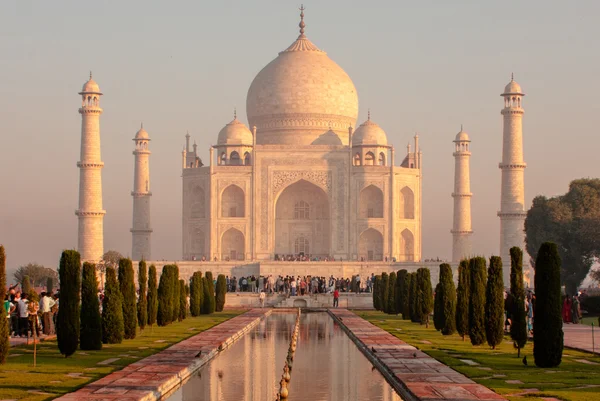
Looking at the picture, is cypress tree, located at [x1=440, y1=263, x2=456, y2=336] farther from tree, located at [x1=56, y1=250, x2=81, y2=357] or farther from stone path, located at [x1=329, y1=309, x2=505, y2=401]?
tree, located at [x1=56, y1=250, x2=81, y2=357]

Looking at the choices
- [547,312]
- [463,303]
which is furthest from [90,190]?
[547,312]

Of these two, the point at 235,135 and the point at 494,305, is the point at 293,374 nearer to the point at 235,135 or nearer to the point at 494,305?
the point at 494,305

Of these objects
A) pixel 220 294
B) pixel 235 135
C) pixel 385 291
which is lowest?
pixel 220 294

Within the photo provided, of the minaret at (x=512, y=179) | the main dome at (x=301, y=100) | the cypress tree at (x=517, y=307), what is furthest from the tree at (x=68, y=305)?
the main dome at (x=301, y=100)

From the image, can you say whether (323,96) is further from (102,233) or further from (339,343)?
(339,343)

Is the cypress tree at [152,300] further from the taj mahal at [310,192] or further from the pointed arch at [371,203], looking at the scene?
the pointed arch at [371,203]
